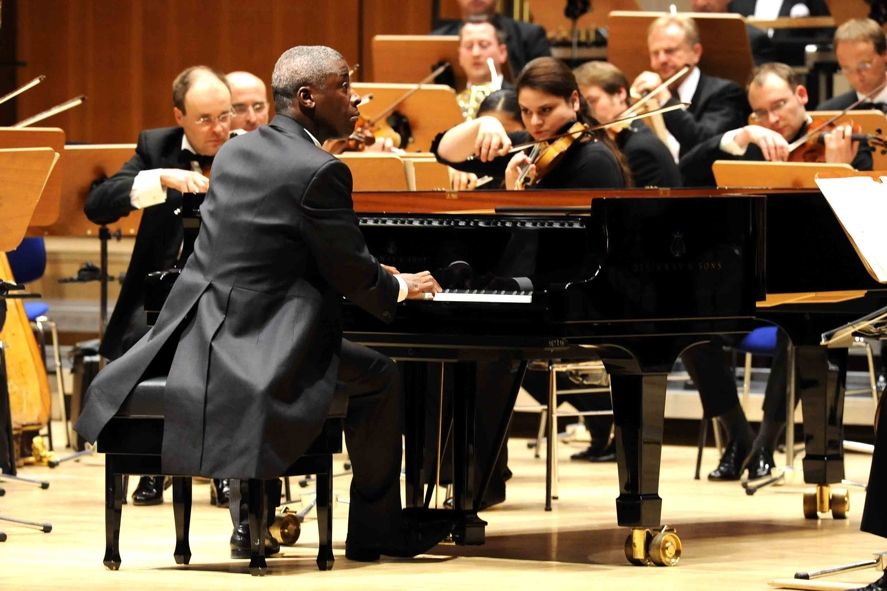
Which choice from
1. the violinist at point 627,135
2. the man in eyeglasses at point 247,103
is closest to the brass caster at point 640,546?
the violinist at point 627,135

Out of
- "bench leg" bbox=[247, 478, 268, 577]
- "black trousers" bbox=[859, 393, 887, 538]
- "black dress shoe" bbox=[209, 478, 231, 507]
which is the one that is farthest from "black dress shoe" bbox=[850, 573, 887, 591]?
"black dress shoe" bbox=[209, 478, 231, 507]

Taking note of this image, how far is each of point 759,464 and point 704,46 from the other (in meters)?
1.91

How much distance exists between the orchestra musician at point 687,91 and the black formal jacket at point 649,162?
1.58ft

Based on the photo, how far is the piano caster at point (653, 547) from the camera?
3932 millimetres

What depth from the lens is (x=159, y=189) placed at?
482cm

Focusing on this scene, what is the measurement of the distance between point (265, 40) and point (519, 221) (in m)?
4.74

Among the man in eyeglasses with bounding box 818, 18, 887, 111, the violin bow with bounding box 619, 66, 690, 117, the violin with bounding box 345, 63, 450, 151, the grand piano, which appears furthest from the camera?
the man in eyeglasses with bounding box 818, 18, 887, 111

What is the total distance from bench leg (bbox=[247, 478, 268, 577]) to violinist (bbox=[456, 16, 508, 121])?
10.4ft

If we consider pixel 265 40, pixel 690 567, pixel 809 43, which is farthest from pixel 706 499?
pixel 265 40

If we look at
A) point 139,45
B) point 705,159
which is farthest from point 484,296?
point 139,45

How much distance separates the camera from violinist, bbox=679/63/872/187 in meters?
5.35

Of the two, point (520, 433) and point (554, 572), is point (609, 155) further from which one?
point (520, 433)

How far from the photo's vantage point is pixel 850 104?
243 inches

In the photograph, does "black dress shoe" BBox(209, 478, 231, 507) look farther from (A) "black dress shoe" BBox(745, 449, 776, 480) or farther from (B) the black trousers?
(B) the black trousers
